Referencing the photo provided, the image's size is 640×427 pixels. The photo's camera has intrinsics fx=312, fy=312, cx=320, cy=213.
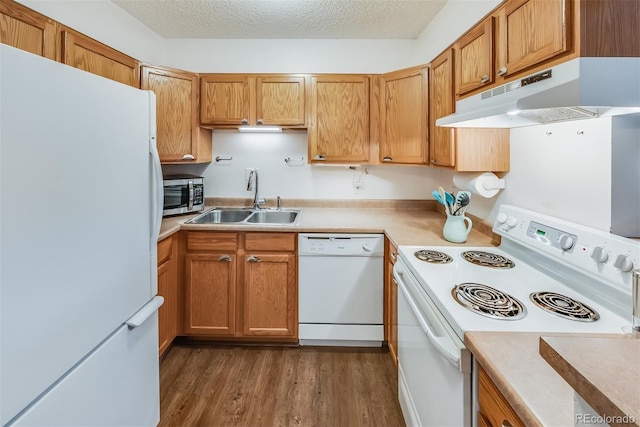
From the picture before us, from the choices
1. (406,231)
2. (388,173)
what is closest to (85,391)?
(406,231)

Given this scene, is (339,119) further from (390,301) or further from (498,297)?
(498,297)

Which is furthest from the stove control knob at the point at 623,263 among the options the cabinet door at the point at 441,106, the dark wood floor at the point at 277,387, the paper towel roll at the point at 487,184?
the dark wood floor at the point at 277,387

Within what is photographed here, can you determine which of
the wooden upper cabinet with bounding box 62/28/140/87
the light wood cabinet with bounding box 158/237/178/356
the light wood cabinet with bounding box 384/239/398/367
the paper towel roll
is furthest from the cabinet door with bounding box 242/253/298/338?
the wooden upper cabinet with bounding box 62/28/140/87

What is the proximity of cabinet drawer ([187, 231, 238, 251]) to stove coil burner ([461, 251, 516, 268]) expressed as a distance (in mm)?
1526

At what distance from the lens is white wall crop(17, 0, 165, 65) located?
1.81 meters

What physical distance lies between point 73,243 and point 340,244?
61.9 inches

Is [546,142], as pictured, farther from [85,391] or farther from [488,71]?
Answer: [85,391]

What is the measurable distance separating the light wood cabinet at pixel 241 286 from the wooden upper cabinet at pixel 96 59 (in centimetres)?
116

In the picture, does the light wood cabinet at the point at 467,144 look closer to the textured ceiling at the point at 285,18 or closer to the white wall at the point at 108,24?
the textured ceiling at the point at 285,18

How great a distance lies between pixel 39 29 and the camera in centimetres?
153

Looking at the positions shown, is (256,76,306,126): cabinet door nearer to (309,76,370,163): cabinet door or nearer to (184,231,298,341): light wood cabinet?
(309,76,370,163): cabinet door

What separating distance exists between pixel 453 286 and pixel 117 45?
107 inches

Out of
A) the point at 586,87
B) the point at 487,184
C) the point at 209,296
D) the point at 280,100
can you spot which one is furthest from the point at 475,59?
the point at 209,296

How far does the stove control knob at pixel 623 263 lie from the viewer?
3.05 feet
